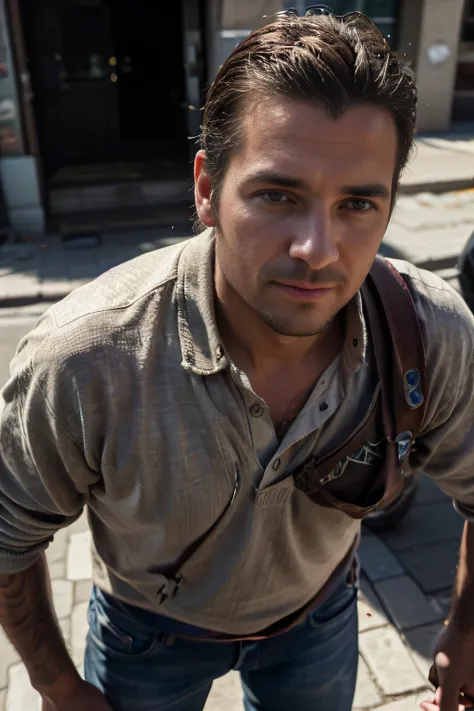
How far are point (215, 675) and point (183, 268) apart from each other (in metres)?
1.02

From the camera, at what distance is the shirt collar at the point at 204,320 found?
1212 mm

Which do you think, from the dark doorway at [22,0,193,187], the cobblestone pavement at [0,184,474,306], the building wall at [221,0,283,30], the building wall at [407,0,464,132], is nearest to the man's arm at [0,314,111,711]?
the cobblestone pavement at [0,184,474,306]

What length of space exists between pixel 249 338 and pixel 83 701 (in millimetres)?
945

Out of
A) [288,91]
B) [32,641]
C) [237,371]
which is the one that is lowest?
[32,641]

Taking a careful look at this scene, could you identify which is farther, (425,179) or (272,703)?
(425,179)

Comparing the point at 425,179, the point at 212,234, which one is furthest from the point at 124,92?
the point at 212,234

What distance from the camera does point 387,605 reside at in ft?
8.90

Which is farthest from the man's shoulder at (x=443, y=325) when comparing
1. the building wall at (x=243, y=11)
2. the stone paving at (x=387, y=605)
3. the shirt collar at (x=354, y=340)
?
the building wall at (x=243, y=11)

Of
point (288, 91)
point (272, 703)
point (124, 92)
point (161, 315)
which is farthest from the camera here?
point (124, 92)

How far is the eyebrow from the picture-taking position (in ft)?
3.73

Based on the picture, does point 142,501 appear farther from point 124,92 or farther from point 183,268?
point 124,92

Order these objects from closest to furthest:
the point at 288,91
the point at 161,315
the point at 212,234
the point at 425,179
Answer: the point at 288,91 < the point at 161,315 < the point at 212,234 < the point at 425,179

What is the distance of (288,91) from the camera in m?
1.14

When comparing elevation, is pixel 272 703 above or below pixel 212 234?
below
